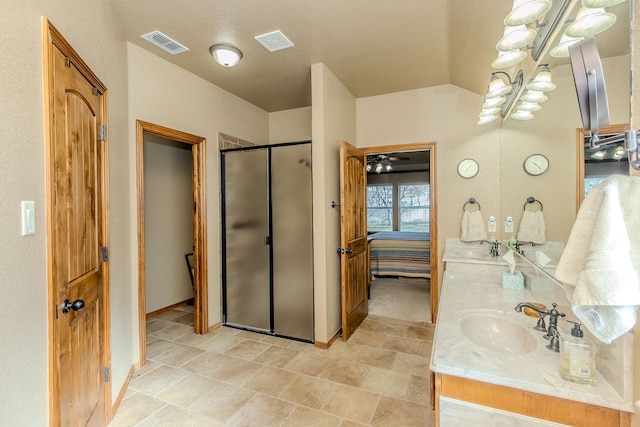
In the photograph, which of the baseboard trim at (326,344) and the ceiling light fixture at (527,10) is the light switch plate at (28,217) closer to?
the ceiling light fixture at (527,10)

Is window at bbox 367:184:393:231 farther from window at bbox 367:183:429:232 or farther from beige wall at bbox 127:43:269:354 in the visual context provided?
beige wall at bbox 127:43:269:354

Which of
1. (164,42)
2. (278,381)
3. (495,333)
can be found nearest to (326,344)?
(278,381)

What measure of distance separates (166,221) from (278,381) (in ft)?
8.94

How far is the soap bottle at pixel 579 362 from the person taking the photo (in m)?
0.90

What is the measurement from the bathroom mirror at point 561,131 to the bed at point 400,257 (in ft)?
10.1

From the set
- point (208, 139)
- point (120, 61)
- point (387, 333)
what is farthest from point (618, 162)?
point (208, 139)

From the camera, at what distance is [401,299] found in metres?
4.44

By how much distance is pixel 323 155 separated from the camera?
298 cm

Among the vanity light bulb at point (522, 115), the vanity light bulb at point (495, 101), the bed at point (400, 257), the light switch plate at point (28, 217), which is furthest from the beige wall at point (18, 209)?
the bed at point (400, 257)

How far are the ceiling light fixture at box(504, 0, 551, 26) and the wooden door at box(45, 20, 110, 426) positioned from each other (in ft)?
6.56

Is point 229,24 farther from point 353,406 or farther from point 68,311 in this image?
point 353,406

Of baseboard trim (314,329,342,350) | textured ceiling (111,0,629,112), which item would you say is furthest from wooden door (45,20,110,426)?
baseboard trim (314,329,342,350)

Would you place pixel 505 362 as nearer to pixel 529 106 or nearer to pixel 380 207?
pixel 529 106

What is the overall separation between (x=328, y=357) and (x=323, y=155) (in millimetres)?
1933
